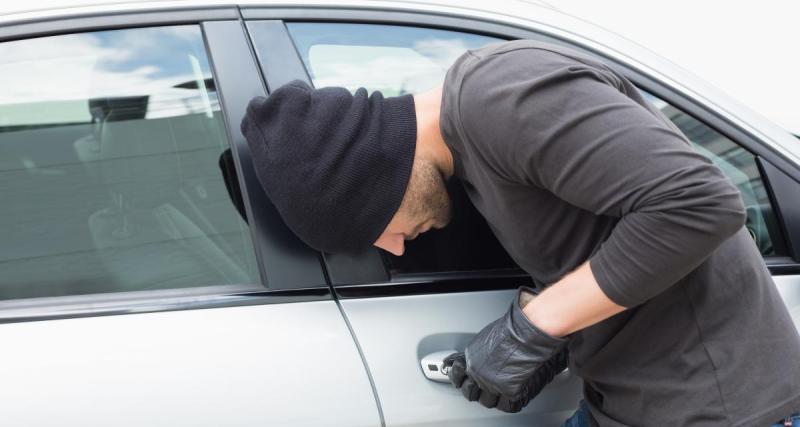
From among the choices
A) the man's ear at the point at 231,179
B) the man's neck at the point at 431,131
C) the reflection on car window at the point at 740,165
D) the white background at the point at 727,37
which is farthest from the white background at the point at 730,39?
the man's ear at the point at 231,179

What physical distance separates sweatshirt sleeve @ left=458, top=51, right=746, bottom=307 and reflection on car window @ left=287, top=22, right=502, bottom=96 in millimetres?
536

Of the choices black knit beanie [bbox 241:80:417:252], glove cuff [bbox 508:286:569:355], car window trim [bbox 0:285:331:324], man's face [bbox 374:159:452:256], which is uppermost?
black knit beanie [bbox 241:80:417:252]

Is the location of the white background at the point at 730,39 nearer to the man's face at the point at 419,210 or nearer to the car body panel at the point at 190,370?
the man's face at the point at 419,210

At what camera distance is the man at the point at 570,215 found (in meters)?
1.18

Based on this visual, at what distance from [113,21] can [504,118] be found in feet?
2.77

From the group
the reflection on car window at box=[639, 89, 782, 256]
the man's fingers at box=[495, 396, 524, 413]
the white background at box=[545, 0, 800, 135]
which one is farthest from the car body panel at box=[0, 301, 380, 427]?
the white background at box=[545, 0, 800, 135]

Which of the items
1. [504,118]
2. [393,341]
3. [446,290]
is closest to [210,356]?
[393,341]

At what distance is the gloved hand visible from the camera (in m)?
1.36

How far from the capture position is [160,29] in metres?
1.60

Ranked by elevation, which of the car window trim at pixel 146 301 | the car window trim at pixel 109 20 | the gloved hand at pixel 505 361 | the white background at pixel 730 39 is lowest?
the white background at pixel 730 39

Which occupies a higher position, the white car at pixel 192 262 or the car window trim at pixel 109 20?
the car window trim at pixel 109 20

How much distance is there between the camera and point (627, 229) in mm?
1211

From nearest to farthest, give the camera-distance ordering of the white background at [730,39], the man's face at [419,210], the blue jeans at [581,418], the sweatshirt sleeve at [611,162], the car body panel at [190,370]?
the sweatshirt sleeve at [611,162] → the car body panel at [190,370] → the man's face at [419,210] → the blue jeans at [581,418] → the white background at [730,39]

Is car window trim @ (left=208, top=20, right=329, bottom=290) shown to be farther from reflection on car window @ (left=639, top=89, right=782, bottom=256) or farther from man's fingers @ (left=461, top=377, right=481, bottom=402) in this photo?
reflection on car window @ (left=639, top=89, right=782, bottom=256)
